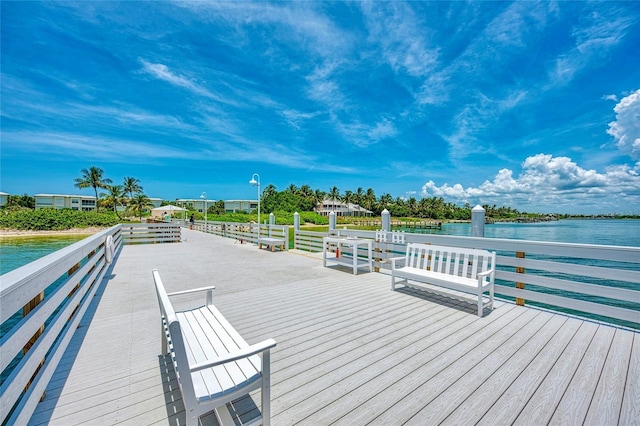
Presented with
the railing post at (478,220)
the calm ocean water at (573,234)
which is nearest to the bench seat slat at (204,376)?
the railing post at (478,220)

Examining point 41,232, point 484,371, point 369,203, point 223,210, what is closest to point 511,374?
point 484,371

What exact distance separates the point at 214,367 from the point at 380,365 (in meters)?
1.39

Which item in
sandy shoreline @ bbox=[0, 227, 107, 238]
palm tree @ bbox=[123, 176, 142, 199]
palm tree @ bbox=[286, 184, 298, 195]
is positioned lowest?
sandy shoreline @ bbox=[0, 227, 107, 238]

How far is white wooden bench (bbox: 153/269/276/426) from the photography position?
127 cm

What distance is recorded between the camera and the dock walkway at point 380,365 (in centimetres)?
175

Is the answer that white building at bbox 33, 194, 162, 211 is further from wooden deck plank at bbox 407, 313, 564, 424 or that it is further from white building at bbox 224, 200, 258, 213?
wooden deck plank at bbox 407, 313, 564, 424

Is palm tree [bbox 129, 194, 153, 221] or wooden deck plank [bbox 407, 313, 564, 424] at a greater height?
palm tree [bbox 129, 194, 153, 221]

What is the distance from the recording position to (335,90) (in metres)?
22.0

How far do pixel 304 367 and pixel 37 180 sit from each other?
3041cm

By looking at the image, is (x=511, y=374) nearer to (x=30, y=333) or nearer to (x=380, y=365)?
(x=380, y=365)

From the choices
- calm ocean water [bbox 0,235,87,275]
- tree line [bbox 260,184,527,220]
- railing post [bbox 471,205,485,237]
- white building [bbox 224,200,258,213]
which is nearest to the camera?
railing post [bbox 471,205,485,237]

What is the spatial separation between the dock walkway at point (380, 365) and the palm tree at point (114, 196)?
156 ft

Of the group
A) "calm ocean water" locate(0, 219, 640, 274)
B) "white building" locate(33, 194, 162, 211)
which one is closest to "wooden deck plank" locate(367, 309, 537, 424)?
"calm ocean water" locate(0, 219, 640, 274)

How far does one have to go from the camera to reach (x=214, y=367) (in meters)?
1.65
